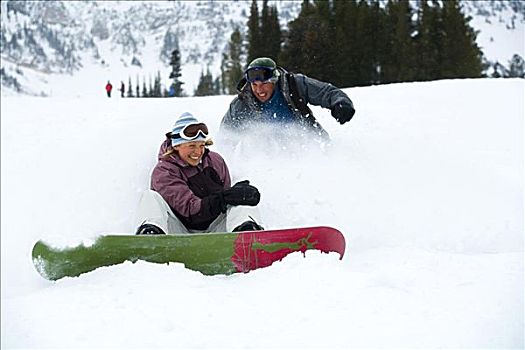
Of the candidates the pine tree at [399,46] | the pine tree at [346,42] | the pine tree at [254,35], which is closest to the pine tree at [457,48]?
the pine tree at [399,46]

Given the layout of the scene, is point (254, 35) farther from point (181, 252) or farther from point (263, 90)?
point (181, 252)

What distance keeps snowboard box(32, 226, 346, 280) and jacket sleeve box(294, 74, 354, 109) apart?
238cm

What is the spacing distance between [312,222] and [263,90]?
1.54 metres

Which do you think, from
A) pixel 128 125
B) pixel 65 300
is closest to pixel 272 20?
pixel 128 125

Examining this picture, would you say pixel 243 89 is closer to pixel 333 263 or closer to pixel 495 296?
pixel 333 263

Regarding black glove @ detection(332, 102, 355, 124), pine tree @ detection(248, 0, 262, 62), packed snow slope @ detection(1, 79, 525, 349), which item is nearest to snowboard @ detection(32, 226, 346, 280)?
packed snow slope @ detection(1, 79, 525, 349)

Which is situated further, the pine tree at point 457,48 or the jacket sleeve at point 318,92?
the pine tree at point 457,48

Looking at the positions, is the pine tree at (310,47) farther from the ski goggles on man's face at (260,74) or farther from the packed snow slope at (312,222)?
the ski goggles on man's face at (260,74)

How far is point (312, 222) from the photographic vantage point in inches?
194

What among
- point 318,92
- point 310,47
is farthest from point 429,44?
point 318,92

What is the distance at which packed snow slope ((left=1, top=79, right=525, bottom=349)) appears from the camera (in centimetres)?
262

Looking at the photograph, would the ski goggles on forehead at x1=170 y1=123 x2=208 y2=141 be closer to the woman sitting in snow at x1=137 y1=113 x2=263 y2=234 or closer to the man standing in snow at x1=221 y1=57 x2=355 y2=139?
the woman sitting in snow at x1=137 y1=113 x2=263 y2=234

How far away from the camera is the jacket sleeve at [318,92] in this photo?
571 cm

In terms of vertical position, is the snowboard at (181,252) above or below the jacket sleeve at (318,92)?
below
